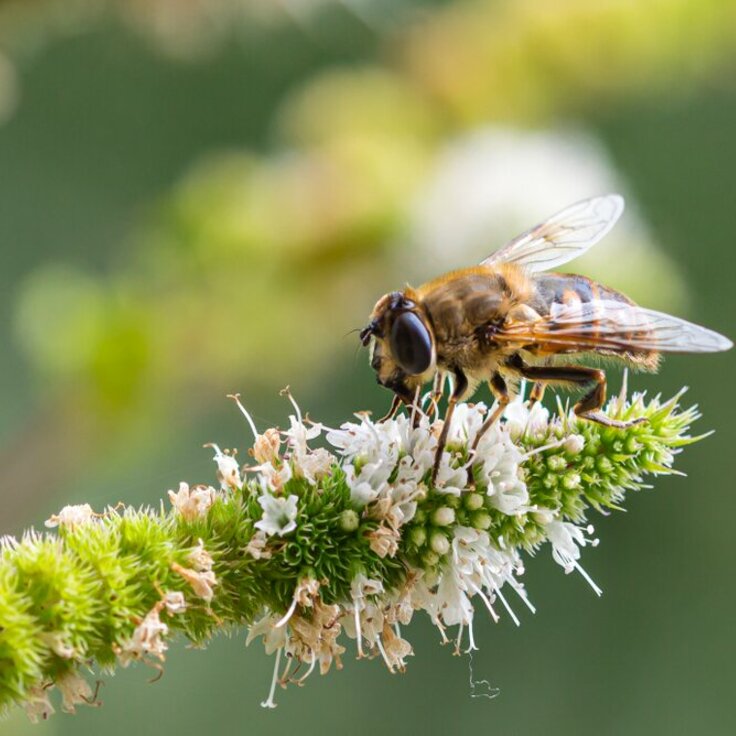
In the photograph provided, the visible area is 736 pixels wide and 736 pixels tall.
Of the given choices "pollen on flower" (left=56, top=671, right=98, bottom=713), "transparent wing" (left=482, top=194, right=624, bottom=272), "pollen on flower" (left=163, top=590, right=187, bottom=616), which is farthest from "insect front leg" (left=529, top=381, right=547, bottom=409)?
"pollen on flower" (left=56, top=671, right=98, bottom=713)

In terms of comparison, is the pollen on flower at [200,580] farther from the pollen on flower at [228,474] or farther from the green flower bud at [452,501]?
the green flower bud at [452,501]

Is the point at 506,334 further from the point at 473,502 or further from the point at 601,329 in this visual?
the point at 473,502

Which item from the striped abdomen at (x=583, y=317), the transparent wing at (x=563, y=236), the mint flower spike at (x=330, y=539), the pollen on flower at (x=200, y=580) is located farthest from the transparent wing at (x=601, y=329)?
the pollen on flower at (x=200, y=580)

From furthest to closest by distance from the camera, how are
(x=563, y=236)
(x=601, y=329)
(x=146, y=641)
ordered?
(x=563, y=236)
(x=601, y=329)
(x=146, y=641)

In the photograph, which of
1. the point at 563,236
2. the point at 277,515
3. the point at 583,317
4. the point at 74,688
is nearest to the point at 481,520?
the point at 277,515

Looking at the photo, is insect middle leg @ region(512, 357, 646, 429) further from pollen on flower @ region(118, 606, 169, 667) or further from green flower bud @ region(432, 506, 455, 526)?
pollen on flower @ region(118, 606, 169, 667)
